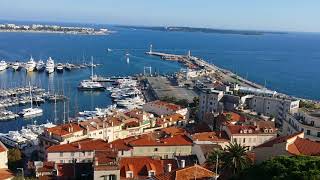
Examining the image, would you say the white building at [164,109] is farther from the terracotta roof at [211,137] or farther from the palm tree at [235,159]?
A: the palm tree at [235,159]

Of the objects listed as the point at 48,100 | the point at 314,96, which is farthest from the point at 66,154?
the point at 314,96

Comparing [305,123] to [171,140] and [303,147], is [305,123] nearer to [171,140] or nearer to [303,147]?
[171,140]

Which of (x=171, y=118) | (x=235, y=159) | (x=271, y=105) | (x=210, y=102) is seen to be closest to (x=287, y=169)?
(x=235, y=159)

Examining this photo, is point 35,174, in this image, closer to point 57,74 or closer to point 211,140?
point 211,140

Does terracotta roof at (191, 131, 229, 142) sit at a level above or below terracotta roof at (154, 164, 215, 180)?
below

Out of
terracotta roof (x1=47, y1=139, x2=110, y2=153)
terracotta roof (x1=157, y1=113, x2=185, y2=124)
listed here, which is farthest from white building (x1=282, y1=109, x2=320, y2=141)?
terracotta roof (x1=47, y1=139, x2=110, y2=153)

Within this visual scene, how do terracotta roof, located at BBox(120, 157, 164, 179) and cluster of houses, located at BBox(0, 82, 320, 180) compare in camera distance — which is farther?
terracotta roof, located at BBox(120, 157, 164, 179)

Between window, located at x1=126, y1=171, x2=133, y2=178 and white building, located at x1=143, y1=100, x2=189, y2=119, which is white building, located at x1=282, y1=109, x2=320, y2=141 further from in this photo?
window, located at x1=126, y1=171, x2=133, y2=178

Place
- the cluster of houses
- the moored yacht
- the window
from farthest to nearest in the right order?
1. the moored yacht
2. the window
3. the cluster of houses
